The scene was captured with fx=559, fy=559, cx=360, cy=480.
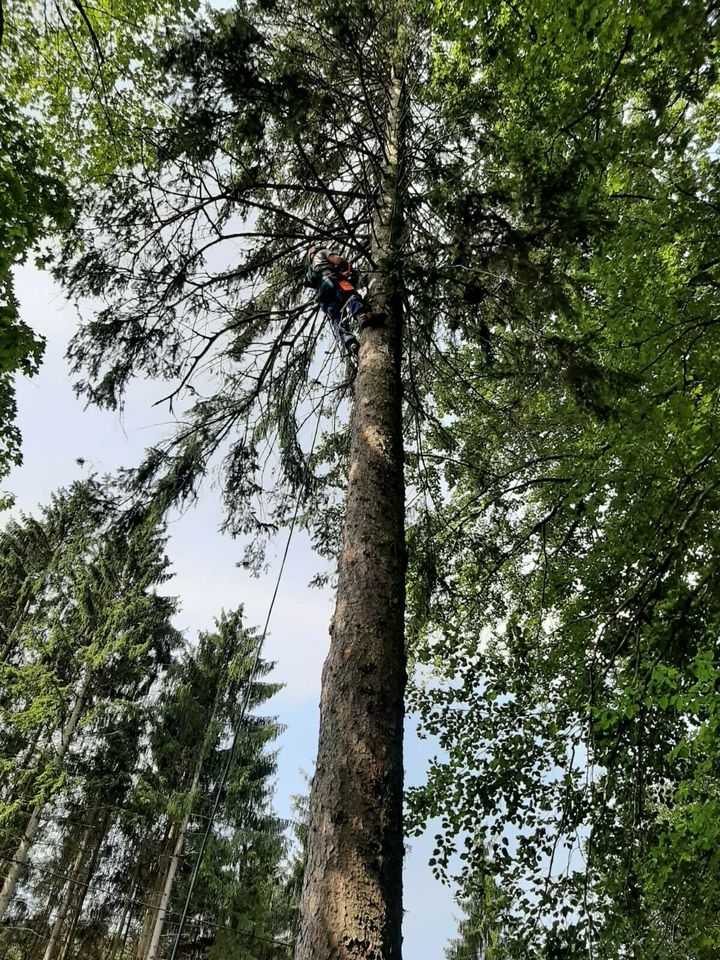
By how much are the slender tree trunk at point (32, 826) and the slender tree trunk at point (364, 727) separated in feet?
32.5

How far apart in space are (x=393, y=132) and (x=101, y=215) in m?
2.93

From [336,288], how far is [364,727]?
3.46 m

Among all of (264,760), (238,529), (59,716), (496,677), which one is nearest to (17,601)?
(59,716)

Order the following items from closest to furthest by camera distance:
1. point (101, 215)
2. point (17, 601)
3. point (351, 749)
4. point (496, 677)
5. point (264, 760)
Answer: point (351, 749), point (101, 215), point (496, 677), point (17, 601), point (264, 760)

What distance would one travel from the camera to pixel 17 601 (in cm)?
1310

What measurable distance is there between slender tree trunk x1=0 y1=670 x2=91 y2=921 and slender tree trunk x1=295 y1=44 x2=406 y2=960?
9892 millimetres

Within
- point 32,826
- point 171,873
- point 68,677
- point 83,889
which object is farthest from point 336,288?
point 83,889

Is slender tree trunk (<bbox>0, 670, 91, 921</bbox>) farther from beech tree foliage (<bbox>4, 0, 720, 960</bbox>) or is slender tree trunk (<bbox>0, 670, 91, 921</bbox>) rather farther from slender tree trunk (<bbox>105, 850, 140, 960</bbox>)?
beech tree foliage (<bbox>4, 0, 720, 960</bbox>)

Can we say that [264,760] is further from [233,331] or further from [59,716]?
[233,331]

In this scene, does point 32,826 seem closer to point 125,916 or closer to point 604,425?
point 125,916

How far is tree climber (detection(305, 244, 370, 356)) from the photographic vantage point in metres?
4.23

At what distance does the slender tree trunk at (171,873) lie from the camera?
1117 centimetres

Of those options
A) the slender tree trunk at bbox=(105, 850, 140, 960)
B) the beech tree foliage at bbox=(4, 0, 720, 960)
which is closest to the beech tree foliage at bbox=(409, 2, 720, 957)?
the beech tree foliage at bbox=(4, 0, 720, 960)

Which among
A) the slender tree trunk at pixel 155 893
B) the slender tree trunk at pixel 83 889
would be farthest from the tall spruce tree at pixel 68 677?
the slender tree trunk at pixel 155 893
